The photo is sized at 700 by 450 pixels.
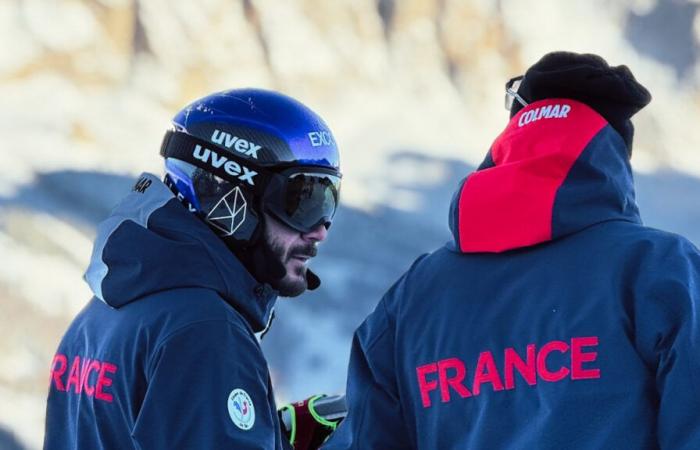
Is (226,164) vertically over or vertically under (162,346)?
over

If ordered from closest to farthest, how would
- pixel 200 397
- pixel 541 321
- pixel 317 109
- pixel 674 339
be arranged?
pixel 674 339 → pixel 541 321 → pixel 200 397 → pixel 317 109

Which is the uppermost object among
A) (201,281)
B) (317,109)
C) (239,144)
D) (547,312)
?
(317,109)

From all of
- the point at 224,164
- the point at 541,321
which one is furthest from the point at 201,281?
the point at 541,321

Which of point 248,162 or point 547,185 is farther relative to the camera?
point 248,162

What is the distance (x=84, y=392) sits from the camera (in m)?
2.18

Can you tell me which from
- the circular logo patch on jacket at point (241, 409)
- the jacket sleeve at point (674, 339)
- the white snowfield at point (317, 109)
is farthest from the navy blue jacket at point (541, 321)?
the white snowfield at point (317, 109)

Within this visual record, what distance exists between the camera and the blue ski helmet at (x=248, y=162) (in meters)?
2.37

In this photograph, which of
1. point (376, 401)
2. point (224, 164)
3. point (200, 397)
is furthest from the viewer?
point (224, 164)

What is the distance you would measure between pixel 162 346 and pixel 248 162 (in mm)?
535

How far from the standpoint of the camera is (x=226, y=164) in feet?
7.88

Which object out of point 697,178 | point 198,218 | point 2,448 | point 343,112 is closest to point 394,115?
point 343,112

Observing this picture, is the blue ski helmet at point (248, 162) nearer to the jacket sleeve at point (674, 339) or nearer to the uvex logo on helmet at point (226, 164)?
the uvex logo on helmet at point (226, 164)

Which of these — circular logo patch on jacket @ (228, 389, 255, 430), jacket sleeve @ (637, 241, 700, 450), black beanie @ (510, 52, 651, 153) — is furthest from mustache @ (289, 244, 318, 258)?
jacket sleeve @ (637, 241, 700, 450)

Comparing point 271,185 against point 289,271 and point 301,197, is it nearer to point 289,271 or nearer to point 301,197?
point 301,197
